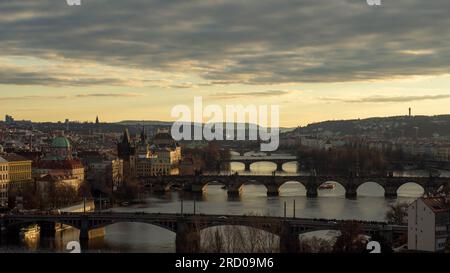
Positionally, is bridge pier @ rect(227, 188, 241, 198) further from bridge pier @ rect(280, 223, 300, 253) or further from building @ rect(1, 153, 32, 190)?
bridge pier @ rect(280, 223, 300, 253)

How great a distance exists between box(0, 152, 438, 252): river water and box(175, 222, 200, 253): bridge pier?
14 cm

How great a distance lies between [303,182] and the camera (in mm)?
19406

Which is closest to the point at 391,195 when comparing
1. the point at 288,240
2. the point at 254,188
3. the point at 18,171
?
the point at 254,188

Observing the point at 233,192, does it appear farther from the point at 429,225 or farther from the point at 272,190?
the point at 429,225

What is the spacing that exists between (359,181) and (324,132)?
39792 millimetres

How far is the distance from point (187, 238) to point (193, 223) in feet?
4.20

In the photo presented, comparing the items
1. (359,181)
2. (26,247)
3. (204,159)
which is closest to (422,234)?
(26,247)

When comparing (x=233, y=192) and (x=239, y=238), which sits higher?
(x=239, y=238)

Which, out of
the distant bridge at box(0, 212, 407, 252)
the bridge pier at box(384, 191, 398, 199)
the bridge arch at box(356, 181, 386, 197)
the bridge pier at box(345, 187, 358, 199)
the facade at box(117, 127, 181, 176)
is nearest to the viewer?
the distant bridge at box(0, 212, 407, 252)

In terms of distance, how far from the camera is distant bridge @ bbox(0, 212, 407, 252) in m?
8.67

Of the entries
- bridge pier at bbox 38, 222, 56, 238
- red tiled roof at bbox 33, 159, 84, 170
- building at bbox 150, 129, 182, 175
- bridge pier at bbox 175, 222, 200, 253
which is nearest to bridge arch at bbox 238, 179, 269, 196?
building at bbox 150, 129, 182, 175

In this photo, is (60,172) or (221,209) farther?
(60,172)

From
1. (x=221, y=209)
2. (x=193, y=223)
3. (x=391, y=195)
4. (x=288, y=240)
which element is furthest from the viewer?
(x=391, y=195)

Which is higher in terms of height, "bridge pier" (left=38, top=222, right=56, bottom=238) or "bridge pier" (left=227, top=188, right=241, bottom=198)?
"bridge pier" (left=38, top=222, right=56, bottom=238)
